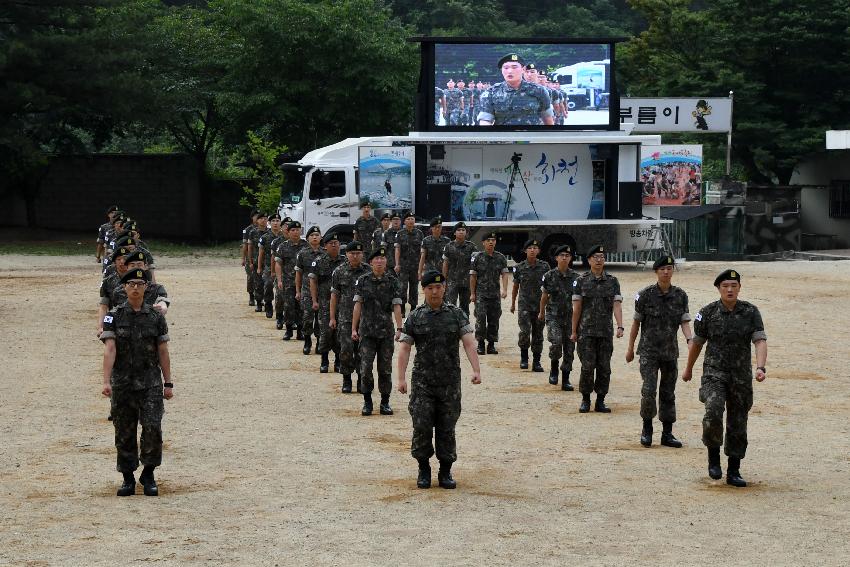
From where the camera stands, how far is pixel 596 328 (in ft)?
50.5

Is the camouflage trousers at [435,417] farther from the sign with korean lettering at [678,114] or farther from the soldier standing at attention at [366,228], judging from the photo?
the sign with korean lettering at [678,114]

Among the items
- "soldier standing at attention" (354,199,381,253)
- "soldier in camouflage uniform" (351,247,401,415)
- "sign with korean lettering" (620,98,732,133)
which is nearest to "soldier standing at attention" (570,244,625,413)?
"soldier in camouflage uniform" (351,247,401,415)

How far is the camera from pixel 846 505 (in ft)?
36.4

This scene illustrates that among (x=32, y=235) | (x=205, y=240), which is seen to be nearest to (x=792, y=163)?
(x=205, y=240)

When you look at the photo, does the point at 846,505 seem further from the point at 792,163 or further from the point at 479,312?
the point at 792,163

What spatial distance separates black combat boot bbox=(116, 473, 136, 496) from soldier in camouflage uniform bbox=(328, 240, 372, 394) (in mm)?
5429

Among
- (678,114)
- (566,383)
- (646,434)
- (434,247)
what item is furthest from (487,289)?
(678,114)

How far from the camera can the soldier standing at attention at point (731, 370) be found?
466 inches

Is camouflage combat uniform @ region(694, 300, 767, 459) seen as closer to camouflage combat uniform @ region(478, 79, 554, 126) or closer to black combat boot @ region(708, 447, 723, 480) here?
black combat boot @ region(708, 447, 723, 480)

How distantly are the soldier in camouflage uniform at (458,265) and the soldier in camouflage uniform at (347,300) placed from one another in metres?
5.71

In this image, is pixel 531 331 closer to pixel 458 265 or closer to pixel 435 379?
pixel 458 265

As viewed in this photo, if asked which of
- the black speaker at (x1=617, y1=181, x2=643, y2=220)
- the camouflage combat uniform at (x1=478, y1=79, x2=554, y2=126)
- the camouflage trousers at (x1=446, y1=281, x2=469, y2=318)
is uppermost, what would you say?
the camouflage combat uniform at (x1=478, y1=79, x2=554, y2=126)

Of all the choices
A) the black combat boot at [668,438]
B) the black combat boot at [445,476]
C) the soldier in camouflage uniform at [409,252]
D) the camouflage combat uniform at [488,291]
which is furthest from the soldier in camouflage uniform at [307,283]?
the black combat boot at [445,476]

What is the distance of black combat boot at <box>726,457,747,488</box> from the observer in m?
11.8
